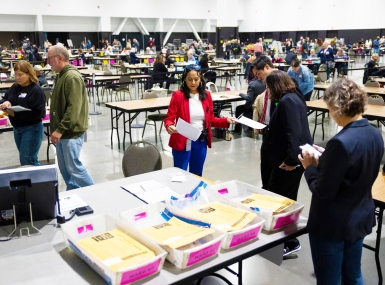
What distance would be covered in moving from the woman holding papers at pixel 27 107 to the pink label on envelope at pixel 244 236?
3105 millimetres

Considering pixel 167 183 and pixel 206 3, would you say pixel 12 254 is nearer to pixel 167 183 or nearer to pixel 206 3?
pixel 167 183

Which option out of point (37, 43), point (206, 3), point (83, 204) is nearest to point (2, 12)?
point (37, 43)

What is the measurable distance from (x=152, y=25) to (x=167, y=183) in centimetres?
2831

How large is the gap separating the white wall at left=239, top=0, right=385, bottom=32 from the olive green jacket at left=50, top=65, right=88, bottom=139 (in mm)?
27691

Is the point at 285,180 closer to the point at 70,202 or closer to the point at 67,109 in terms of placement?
the point at 70,202

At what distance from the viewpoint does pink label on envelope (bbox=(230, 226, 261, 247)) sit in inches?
74.7

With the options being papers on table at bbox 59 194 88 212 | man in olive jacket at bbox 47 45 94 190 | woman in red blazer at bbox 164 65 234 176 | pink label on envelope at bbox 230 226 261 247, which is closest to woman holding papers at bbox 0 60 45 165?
man in olive jacket at bbox 47 45 94 190

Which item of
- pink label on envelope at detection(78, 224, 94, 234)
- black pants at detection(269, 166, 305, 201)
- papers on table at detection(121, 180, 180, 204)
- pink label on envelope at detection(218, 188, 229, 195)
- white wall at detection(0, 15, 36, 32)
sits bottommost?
black pants at detection(269, 166, 305, 201)

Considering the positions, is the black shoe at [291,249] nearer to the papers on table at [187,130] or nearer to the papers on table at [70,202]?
the papers on table at [187,130]

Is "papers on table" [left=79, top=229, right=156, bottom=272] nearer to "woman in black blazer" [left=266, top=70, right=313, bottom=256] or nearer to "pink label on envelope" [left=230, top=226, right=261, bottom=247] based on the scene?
"pink label on envelope" [left=230, top=226, right=261, bottom=247]

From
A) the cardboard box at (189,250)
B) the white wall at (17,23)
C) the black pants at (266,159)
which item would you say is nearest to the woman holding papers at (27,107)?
the black pants at (266,159)

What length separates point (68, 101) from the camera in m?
3.53

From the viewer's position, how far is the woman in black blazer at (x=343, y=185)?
71.6 inches

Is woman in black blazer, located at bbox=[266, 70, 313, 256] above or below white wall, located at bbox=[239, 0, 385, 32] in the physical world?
below
